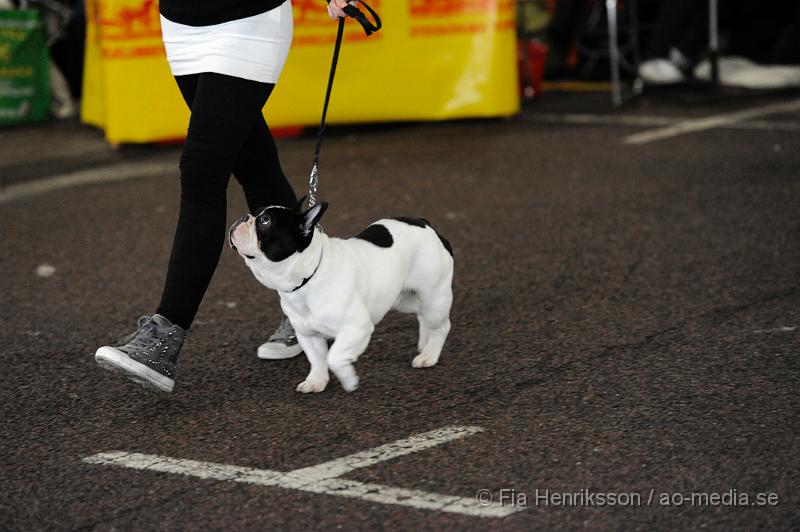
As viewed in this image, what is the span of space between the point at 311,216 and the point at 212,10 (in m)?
0.80

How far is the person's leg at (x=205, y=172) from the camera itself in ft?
12.3

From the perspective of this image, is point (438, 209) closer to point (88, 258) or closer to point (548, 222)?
point (548, 222)

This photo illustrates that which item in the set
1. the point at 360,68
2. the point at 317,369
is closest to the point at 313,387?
the point at 317,369

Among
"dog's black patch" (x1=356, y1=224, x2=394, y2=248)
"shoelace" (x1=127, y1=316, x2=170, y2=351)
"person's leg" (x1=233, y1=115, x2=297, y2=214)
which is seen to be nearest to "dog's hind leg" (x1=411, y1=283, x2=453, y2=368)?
"dog's black patch" (x1=356, y1=224, x2=394, y2=248)

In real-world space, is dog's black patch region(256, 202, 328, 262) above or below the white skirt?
below

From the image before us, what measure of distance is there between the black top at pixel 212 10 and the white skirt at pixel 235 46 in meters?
0.02

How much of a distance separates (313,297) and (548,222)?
9.34 ft

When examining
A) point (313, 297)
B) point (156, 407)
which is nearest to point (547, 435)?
point (313, 297)

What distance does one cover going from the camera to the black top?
12.3ft

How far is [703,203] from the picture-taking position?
6449mm

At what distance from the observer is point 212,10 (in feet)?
12.3

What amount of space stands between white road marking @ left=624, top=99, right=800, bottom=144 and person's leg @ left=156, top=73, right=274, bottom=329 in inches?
202

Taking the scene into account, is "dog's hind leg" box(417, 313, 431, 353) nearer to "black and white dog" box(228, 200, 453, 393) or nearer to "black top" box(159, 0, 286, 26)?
"black and white dog" box(228, 200, 453, 393)

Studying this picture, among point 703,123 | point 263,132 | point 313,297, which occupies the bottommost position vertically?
point 703,123
